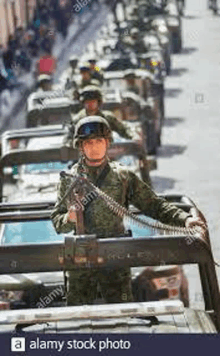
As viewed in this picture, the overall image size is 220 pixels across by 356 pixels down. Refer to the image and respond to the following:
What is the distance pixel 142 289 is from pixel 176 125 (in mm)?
16560

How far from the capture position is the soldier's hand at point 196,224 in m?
6.59

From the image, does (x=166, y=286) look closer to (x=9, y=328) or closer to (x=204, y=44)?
(x=9, y=328)

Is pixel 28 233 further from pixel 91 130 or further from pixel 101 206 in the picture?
pixel 91 130

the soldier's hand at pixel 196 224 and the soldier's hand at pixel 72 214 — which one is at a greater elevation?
the soldier's hand at pixel 72 214

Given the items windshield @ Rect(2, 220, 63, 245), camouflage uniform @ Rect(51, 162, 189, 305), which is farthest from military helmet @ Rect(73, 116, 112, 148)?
windshield @ Rect(2, 220, 63, 245)

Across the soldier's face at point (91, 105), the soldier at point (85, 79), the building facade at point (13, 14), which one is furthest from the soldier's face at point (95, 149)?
the building facade at point (13, 14)

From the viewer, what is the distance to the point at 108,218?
7.20m

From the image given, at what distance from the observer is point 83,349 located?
15.7 ft

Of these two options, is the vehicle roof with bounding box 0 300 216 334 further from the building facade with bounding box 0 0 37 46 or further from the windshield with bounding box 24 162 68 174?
the building facade with bounding box 0 0 37 46

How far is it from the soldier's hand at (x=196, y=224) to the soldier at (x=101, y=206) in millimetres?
274

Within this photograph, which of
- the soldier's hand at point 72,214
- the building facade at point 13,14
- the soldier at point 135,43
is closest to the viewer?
the soldier's hand at point 72,214

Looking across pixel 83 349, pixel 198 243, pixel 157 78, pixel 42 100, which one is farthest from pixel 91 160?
pixel 157 78

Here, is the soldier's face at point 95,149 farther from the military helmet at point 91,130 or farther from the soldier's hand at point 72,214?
the soldier's hand at point 72,214

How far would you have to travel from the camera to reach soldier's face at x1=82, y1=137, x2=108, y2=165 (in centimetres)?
716
